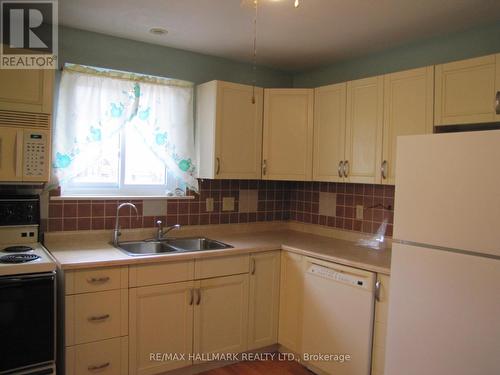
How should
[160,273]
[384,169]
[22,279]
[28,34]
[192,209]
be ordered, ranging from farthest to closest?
[192,209]
[384,169]
[28,34]
[160,273]
[22,279]

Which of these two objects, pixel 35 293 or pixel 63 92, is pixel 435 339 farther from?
pixel 63 92

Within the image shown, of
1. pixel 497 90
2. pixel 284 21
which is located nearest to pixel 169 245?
pixel 284 21

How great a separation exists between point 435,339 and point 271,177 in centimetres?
173

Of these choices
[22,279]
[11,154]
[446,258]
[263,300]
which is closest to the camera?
[446,258]

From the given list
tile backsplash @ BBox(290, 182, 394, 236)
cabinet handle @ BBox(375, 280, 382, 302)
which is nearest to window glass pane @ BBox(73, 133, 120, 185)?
tile backsplash @ BBox(290, 182, 394, 236)

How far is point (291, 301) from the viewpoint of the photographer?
2.95 metres

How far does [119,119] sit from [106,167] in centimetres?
38

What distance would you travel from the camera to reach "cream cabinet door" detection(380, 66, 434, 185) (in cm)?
248

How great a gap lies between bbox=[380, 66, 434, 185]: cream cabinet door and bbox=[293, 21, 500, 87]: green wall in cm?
35

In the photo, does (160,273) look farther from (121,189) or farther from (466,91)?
(466,91)

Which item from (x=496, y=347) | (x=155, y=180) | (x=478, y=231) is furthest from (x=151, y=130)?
(x=496, y=347)

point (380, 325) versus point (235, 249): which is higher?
point (235, 249)

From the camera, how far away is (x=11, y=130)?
2266 mm

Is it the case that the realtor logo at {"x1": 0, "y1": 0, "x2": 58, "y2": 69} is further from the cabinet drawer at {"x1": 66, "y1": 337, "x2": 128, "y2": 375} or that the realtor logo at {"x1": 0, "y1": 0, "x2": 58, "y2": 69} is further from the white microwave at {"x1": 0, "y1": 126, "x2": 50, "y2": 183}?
the cabinet drawer at {"x1": 66, "y1": 337, "x2": 128, "y2": 375}
